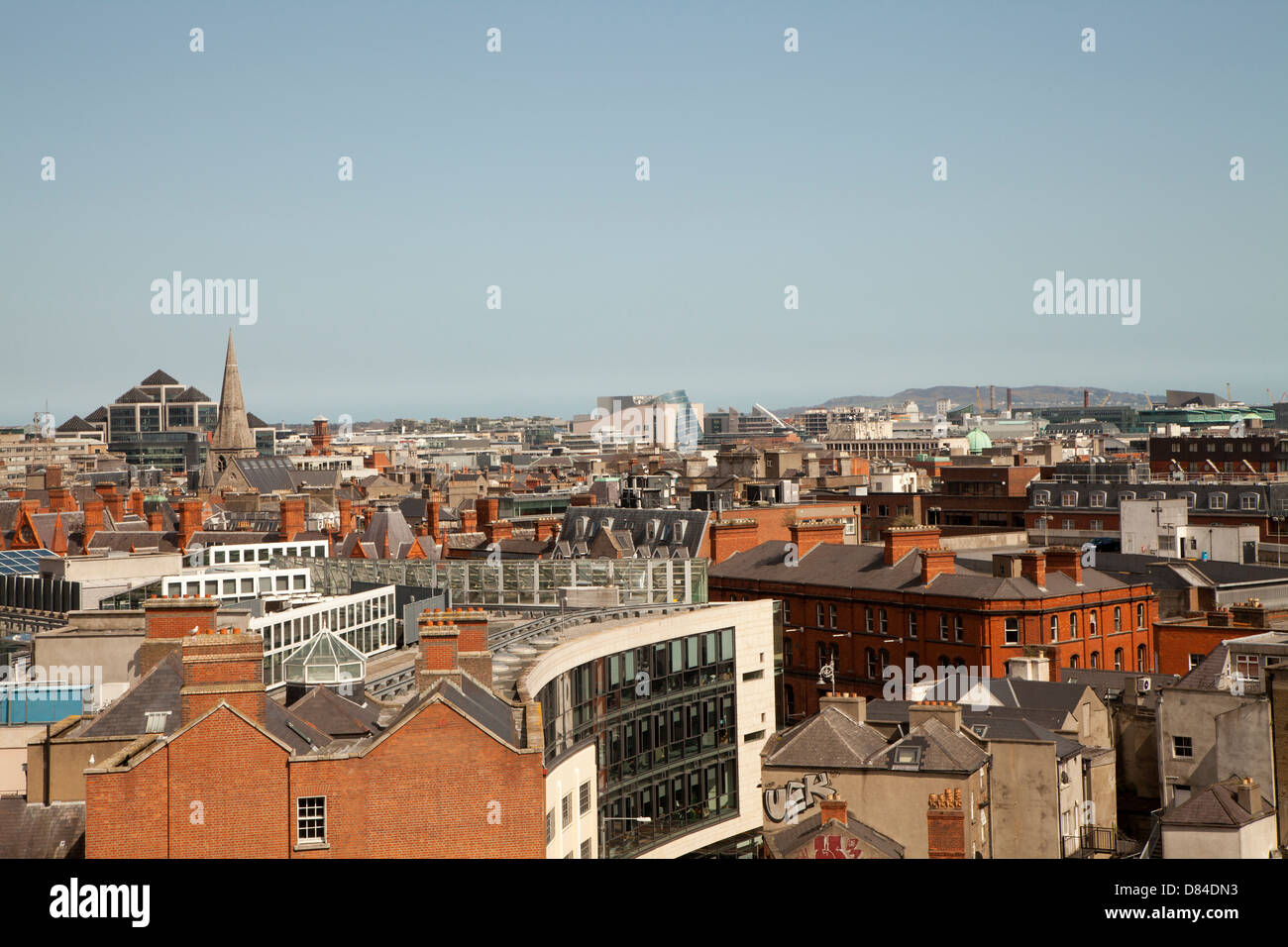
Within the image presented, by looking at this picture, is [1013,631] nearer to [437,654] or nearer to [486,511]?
[437,654]

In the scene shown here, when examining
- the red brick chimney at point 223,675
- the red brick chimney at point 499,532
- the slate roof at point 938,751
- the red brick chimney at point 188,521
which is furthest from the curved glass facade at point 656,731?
the red brick chimney at point 188,521

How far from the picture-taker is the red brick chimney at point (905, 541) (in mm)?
61781

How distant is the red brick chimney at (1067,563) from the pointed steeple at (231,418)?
5683 inches

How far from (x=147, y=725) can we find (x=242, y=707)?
4574mm

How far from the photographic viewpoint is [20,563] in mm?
52500

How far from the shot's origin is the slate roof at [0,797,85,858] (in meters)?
22.1

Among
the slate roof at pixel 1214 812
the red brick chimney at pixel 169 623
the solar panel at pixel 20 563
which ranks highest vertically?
the red brick chimney at pixel 169 623

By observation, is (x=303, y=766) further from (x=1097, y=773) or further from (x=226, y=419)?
(x=226, y=419)

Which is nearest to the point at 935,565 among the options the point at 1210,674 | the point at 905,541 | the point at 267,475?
the point at 905,541

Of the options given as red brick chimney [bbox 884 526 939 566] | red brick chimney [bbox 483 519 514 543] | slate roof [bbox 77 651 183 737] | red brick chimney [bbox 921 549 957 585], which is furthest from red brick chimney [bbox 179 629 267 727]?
red brick chimney [bbox 483 519 514 543]

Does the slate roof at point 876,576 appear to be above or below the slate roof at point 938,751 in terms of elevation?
above

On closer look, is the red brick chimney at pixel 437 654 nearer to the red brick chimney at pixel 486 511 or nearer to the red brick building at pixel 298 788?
the red brick building at pixel 298 788
